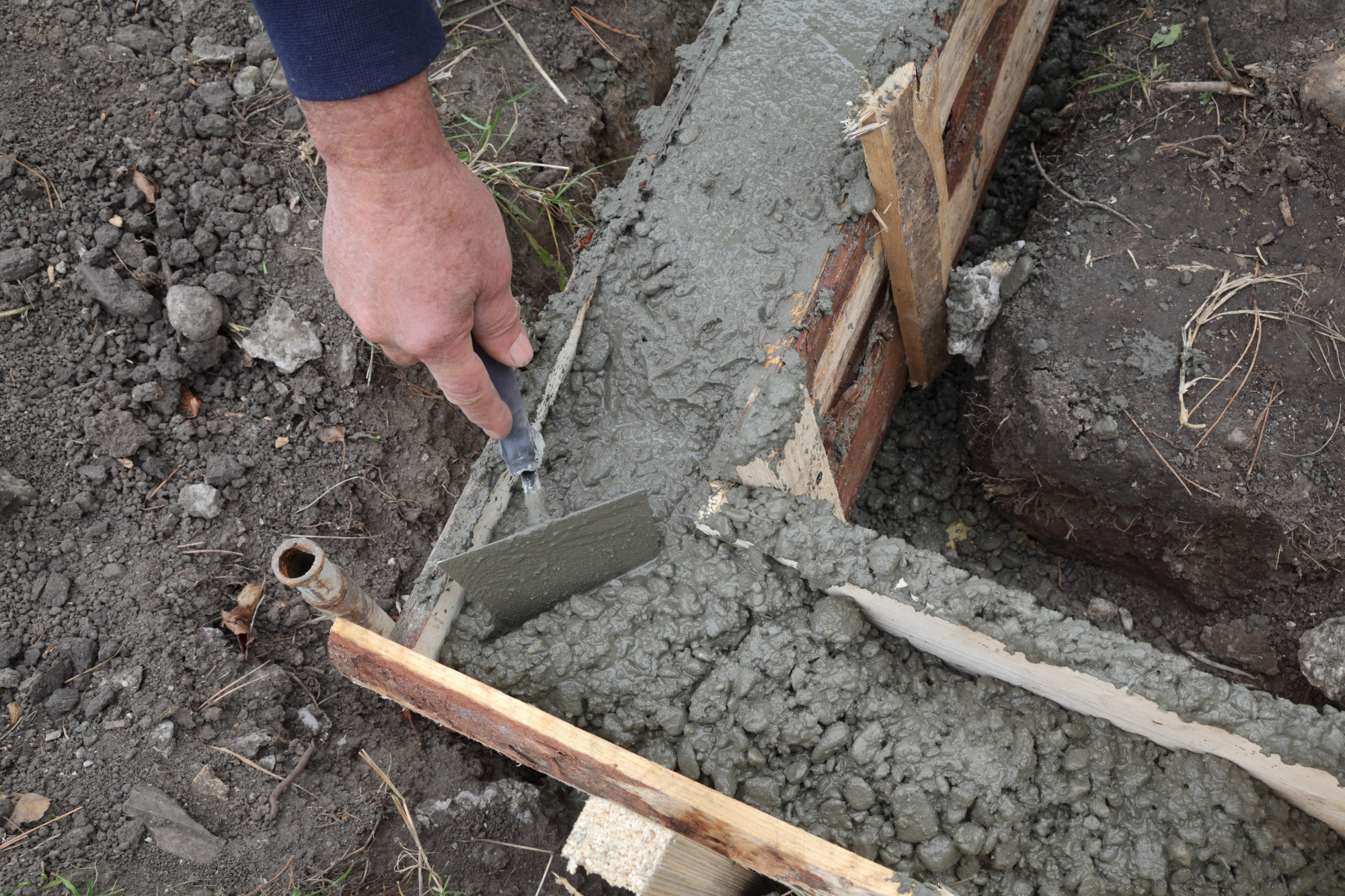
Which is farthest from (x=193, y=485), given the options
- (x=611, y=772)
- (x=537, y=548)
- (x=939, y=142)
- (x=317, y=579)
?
(x=939, y=142)

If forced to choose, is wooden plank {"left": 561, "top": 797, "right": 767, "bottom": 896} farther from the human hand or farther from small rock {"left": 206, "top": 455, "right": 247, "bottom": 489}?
small rock {"left": 206, "top": 455, "right": 247, "bottom": 489}

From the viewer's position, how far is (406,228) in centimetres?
148

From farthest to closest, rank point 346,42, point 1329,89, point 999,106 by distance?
point 999,106, point 1329,89, point 346,42

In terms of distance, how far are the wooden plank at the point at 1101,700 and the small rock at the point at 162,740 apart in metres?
1.52

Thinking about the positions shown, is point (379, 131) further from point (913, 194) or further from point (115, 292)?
point (115, 292)

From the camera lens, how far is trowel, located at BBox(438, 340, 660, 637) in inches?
71.8

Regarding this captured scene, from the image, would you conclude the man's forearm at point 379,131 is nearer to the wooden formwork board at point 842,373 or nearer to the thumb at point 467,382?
the thumb at point 467,382

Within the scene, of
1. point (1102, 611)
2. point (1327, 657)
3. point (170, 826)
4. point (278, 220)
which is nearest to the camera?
point (170, 826)

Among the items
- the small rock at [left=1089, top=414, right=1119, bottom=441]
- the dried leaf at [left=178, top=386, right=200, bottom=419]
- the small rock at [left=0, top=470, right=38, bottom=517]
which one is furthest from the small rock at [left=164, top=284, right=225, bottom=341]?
the small rock at [left=1089, top=414, right=1119, bottom=441]

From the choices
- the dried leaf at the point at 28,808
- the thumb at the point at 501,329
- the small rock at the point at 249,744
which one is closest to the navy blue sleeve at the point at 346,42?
the thumb at the point at 501,329

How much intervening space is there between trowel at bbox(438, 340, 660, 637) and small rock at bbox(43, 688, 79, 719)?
1.18 metres

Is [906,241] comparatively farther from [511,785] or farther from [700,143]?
[511,785]

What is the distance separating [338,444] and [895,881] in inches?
78.2

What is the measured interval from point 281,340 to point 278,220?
0.41 meters
